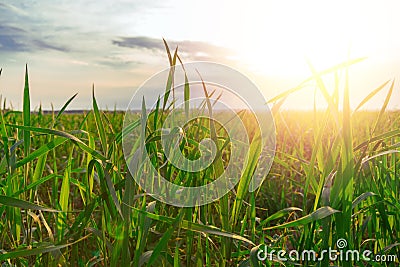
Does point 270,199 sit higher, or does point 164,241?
point 164,241

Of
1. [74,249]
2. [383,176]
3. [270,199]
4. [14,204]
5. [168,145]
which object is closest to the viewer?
[14,204]

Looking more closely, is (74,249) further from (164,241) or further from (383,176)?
(383,176)

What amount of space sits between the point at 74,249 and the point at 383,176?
100cm

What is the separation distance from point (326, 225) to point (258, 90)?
0.37 meters

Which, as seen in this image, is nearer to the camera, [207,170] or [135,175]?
[135,175]

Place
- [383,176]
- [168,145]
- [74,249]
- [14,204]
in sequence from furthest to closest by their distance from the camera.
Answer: [383,176] < [74,249] < [168,145] < [14,204]

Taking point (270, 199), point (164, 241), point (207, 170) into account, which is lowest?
point (270, 199)

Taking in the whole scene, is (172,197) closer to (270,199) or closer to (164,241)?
(164,241)

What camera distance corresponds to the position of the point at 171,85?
1.24 meters

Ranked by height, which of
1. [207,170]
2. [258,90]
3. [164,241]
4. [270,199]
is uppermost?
[258,90]

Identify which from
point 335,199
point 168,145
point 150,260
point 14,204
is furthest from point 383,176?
point 14,204

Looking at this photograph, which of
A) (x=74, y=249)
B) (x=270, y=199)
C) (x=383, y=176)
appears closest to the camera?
(x=74, y=249)

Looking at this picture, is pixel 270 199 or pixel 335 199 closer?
pixel 335 199

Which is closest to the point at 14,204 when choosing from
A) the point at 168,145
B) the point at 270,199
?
the point at 168,145
